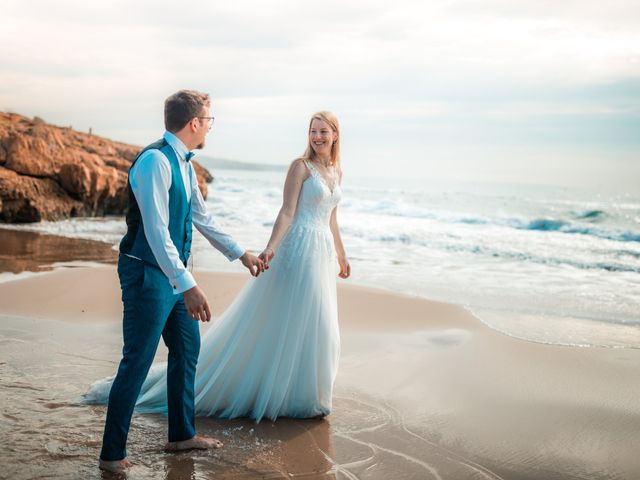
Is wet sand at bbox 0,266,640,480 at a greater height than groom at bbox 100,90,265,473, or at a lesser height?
lesser

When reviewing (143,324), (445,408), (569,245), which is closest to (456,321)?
(445,408)

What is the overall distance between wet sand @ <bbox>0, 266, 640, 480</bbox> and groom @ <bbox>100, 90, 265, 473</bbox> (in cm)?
43

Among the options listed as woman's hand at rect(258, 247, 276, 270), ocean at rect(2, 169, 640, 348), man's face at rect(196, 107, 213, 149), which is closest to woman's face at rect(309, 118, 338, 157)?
woman's hand at rect(258, 247, 276, 270)

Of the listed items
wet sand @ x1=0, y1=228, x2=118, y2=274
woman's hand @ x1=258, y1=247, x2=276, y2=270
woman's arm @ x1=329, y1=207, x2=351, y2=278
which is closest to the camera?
woman's hand @ x1=258, y1=247, x2=276, y2=270

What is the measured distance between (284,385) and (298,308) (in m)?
0.53

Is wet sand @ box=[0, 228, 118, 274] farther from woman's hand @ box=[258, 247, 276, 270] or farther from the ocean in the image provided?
woman's hand @ box=[258, 247, 276, 270]

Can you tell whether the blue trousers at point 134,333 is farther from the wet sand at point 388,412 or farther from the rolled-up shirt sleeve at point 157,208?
the wet sand at point 388,412

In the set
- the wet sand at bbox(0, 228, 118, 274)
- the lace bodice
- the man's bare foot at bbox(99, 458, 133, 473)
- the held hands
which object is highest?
the lace bodice

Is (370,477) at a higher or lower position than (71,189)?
lower

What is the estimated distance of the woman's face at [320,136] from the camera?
501 cm

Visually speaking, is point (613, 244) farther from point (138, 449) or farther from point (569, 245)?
point (138, 449)

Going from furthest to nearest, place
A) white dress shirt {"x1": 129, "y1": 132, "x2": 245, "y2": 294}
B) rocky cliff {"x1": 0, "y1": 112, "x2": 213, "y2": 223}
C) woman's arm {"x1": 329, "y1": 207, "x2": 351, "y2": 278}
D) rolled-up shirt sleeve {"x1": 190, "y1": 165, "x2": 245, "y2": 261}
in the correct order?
rocky cliff {"x1": 0, "y1": 112, "x2": 213, "y2": 223} → woman's arm {"x1": 329, "y1": 207, "x2": 351, "y2": 278} → rolled-up shirt sleeve {"x1": 190, "y1": 165, "x2": 245, "y2": 261} → white dress shirt {"x1": 129, "y1": 132, "x2": 245, "y2": 294}

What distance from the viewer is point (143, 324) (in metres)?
3.54

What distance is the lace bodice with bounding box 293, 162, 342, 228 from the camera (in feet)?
16.1
